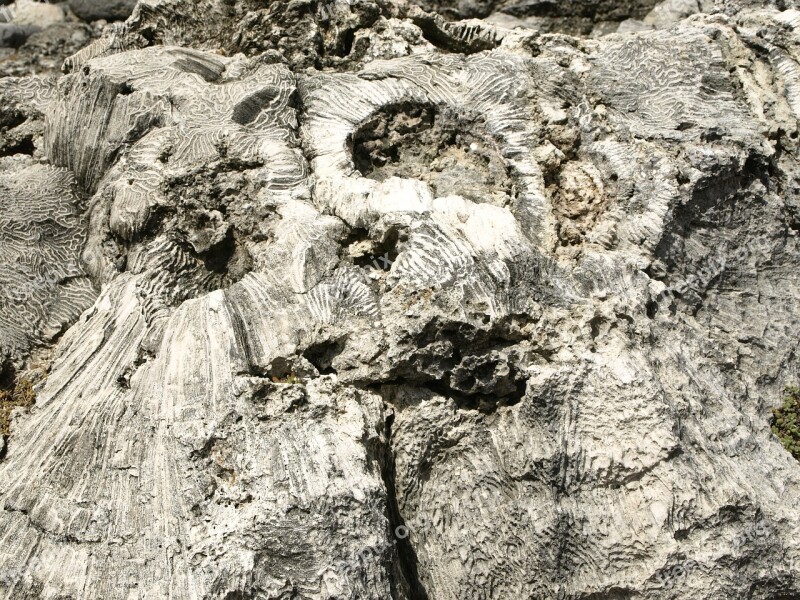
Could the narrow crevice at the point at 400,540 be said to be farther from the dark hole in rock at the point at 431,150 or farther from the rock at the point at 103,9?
the rock at the point at 103,9

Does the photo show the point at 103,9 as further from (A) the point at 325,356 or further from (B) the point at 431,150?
(A) the point at 325,356

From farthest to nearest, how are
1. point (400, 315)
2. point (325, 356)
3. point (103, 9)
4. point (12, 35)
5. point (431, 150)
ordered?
point (103, 9) → point (12, 35) → point (431, 150) → point (325, 356) → point (400, 315)

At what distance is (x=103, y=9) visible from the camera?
787 centimetres

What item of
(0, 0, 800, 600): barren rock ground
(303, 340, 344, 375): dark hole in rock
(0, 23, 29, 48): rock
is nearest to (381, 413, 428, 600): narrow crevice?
(0, 0, 800, 600): barren rock ground

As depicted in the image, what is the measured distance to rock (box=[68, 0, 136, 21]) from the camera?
7836mm

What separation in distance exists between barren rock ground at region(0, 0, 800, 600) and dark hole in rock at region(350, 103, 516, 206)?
0.02 meters

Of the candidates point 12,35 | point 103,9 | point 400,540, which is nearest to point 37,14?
point 12,35

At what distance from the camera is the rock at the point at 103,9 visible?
784 cm

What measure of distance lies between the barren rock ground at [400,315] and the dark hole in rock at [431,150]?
19 millimetres

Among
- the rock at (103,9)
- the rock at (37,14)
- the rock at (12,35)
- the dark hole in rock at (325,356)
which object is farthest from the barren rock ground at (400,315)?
the rock at (37,14)

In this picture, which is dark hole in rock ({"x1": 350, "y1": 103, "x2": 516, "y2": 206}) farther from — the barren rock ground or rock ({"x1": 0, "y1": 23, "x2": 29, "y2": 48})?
rock ({"x1": 0, "y1": 23, "x2": 29, "y2": 48})

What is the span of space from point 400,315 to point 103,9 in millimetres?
6027

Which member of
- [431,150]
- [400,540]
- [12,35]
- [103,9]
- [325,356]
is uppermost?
[431,150]

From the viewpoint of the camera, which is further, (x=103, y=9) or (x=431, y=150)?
(x=103, y=9)
